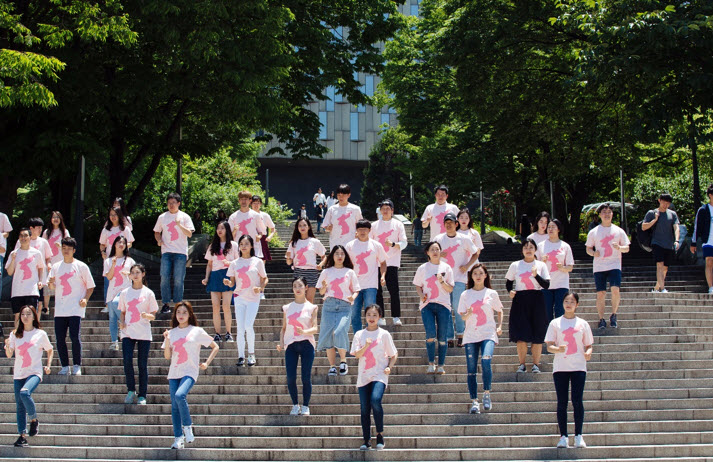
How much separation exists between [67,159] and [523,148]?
13486mm

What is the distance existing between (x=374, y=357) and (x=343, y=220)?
4331 millimetres

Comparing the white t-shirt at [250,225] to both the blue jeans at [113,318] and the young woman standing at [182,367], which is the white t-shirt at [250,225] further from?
the young woman standing at [182,367]

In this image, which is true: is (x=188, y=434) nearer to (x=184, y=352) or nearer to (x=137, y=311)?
(x=184, y=352)

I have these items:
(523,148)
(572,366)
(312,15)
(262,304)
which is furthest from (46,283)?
(523,148)

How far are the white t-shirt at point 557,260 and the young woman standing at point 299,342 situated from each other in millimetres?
3837

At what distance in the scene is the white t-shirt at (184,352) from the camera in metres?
9.71

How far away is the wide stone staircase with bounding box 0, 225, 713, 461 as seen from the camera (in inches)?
387

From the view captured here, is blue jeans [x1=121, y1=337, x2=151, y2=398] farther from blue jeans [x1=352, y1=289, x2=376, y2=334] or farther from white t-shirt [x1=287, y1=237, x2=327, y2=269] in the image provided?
blue jeans [x1=352, y1=289, x2=376, y2=334]

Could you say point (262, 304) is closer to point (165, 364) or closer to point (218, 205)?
point (165, 364)

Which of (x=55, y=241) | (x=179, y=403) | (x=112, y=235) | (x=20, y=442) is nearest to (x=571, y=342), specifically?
(x=179, y=403)

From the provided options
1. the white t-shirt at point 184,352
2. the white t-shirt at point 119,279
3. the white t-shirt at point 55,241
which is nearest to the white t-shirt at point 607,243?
the white t-shirt at point 184,352

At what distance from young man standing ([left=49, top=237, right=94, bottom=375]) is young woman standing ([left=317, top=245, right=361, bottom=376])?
3.17 m

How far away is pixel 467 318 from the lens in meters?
10.6

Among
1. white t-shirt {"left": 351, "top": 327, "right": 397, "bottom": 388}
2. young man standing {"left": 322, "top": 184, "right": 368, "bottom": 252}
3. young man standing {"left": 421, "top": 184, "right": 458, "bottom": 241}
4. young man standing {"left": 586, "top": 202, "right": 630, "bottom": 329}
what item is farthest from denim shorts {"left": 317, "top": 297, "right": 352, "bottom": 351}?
young man standing {"left": 586, "top": 202, "right": 630, "bottom": 329}
